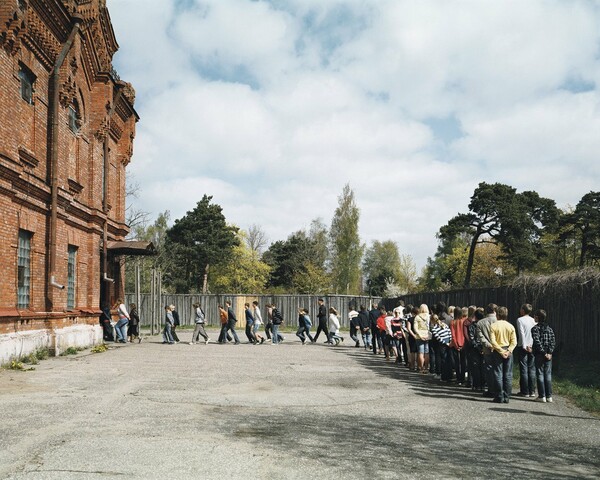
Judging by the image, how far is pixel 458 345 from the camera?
14500mm

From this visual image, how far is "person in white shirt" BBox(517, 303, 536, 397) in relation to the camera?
1234 cm

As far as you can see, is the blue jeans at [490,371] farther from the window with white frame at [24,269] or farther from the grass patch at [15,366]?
the window with white frame at [24,269]

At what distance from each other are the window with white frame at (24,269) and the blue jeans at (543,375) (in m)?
12.8

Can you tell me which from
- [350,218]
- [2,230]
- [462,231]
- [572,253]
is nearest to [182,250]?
[350,218]

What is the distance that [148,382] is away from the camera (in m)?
13.6

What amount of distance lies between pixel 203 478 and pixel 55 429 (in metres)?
3.11

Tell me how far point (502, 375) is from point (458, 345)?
2519 millimetres

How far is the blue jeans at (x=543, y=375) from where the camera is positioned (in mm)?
12023

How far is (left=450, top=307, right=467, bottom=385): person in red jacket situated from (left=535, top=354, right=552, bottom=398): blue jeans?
234 centimetres

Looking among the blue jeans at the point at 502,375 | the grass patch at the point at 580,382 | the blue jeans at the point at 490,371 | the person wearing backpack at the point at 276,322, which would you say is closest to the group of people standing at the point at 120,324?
the person wearing backpack at the point at 276,322

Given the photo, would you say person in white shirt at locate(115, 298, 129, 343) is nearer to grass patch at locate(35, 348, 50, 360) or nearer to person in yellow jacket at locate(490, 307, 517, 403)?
grass patch at locate(35, 348, 50, 360)

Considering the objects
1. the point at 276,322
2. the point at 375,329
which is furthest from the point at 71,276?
the point at 375,329

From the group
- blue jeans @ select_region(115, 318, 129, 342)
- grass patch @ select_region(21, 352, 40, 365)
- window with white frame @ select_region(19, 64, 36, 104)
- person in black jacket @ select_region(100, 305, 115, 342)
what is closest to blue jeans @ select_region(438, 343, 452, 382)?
grass patch @ select_region(21, 352, 40, 365)

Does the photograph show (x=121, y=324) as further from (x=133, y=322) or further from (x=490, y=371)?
(x=490, y=371)
